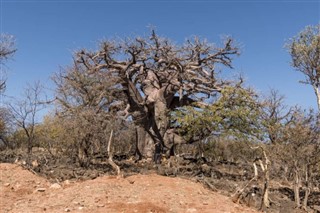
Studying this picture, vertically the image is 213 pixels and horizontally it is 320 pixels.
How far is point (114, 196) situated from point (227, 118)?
7.48 metres

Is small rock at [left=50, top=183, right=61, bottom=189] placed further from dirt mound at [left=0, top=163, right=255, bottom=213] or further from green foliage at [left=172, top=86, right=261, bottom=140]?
green foliage at [left=172, top=86, right=261, bottom=140]

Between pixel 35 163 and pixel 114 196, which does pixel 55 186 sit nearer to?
pixel 114 196

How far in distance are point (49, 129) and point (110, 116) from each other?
17.4 ft

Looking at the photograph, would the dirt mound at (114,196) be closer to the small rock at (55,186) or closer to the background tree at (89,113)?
the small rock at (55,186)

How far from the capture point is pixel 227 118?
47.9 feet

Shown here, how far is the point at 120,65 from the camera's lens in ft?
56.7

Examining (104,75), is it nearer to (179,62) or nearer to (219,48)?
(179,62)

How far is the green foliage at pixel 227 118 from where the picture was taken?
1415cm

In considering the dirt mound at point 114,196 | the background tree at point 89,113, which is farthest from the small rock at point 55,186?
the background tree at point 89,113

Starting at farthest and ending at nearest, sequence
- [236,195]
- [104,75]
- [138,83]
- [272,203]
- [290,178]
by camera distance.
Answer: [138,83], [104,75], [290,178], [272,203], [236,195]

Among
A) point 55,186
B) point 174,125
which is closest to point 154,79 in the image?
point 174,125

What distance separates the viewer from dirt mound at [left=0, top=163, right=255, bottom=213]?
7656mm

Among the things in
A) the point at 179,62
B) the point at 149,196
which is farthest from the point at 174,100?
the point at 149,196

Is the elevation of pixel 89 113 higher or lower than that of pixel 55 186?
higher
